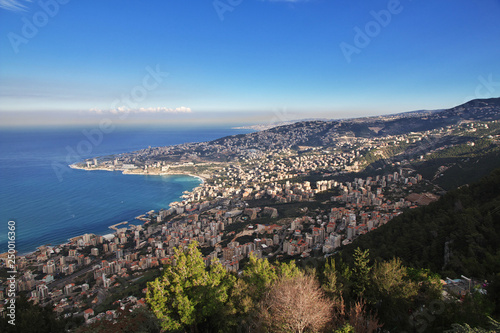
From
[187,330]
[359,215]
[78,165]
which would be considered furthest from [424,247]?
[78,165]

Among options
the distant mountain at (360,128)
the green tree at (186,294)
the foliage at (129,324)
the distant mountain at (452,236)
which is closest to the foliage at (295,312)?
the green tree at (186,294)

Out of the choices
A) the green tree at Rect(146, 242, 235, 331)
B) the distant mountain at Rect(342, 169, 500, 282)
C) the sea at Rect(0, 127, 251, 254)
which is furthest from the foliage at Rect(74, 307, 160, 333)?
the sea at Rect(0, 127, 251, 254)

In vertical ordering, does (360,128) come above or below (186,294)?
above

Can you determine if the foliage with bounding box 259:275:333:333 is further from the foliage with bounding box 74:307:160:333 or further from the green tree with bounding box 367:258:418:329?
the foliage with bounding box 74:307:160:333

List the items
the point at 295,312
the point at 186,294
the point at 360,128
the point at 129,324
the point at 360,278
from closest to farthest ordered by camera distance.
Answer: the point at 295,312 → the point at 129,324 → the point at 186,294 → the point at 360,278 → the point at 360,128

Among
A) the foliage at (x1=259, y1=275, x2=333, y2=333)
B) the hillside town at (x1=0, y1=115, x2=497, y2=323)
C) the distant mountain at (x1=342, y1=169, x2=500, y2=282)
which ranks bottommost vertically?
the hillside town at (x1=0, y1=115, x2=497, y2=323)

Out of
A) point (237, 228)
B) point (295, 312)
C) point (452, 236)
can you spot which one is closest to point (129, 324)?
point (295, 312)

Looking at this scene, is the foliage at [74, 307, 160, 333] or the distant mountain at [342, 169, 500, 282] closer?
the foliage at [74, 307, 160, 333]

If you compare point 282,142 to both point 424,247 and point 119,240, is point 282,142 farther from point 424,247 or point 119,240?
point 424,247

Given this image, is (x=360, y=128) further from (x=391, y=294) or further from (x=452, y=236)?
(x=391, y=294)

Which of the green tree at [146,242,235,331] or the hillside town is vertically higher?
the green tree at [146,242,235,331]
